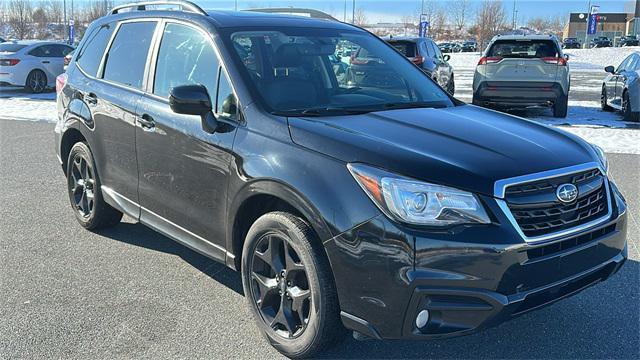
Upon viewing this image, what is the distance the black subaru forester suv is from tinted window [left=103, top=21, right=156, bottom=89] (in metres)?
0.02

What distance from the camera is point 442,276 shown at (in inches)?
103

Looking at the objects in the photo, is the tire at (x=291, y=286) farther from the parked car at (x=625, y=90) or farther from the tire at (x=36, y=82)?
the tire at (x=36, y=82)

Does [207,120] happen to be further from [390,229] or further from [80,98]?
[80,98]

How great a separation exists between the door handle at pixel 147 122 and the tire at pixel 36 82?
15.9m

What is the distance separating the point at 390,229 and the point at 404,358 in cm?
95

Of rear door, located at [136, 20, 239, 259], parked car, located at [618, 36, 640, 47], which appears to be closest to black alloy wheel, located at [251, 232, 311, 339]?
rear door, located at [136, 20, 239, 259]

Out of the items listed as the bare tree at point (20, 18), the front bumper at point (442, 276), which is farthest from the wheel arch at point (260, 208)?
the bare tree at point (20, 18)

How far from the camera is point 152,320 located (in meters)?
3.63

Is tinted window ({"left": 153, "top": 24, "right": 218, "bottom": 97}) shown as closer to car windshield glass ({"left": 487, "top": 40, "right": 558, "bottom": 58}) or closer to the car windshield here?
the car windshield

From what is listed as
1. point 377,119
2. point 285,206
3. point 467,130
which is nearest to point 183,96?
point 285,206

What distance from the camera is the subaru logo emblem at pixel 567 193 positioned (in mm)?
2879

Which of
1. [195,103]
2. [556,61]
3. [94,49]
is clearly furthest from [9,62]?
[195,103]

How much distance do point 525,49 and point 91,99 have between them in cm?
986

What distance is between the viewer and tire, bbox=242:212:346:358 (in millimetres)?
2943
